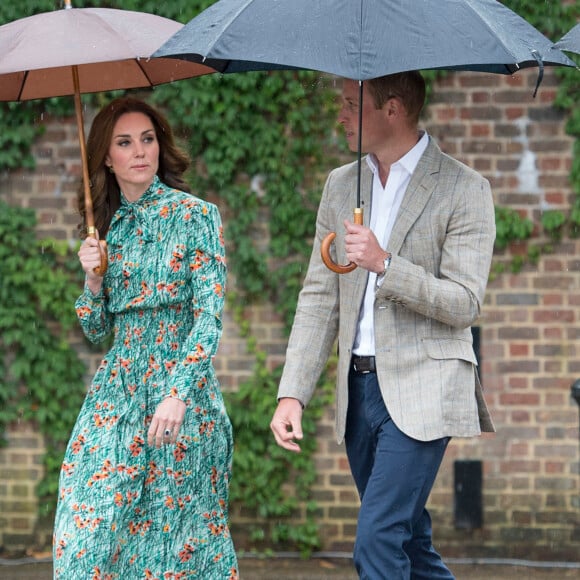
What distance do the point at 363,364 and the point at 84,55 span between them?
134cm

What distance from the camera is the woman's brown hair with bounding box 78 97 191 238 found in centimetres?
438

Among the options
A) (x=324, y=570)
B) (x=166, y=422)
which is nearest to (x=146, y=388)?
(x=166, y=422)

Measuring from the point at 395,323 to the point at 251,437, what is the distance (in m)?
2.69

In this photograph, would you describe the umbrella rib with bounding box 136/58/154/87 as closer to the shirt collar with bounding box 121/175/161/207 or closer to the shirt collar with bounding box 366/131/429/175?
the shirt collar with bounding box 121/175/161/207

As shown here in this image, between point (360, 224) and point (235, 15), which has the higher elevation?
point (235, 15)

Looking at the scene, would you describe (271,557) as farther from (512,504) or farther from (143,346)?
(143,346)

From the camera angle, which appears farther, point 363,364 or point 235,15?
point 363,364

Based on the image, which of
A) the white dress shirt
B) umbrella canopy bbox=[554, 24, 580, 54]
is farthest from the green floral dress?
umbrella canopy bbox=[554, 24, 580, 54]

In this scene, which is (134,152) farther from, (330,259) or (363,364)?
(363,364)

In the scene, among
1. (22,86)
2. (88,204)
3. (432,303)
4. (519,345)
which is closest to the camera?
(432,303)

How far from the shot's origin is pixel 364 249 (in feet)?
11.9

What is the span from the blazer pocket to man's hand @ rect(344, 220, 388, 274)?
323 millimetres

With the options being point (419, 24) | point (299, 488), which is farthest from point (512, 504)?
point (419, 24)

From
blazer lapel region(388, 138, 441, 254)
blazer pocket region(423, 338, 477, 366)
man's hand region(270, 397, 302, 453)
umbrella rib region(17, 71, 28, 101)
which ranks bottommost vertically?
man's hand region(270, 397, 302, 453)
